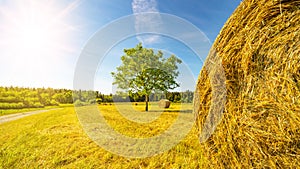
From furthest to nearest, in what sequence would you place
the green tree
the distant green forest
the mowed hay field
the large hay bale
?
1. the distant green forest
2. the green tree
3. the mowed hay field
4. the large hay bale

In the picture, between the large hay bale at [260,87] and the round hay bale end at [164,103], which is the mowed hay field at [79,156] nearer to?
the large hay bale at [260,87]

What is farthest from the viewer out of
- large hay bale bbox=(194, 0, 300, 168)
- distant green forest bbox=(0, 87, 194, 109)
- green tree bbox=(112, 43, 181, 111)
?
distant green forest bbox=(0, 87, 194, 109)

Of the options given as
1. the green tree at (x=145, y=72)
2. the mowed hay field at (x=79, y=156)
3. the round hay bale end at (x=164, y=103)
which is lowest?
the mowed hay field at (x=79, y=156)

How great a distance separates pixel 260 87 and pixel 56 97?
86.1 feet

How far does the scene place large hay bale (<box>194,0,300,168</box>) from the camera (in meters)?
1.96

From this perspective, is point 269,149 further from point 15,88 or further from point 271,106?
point 15,88

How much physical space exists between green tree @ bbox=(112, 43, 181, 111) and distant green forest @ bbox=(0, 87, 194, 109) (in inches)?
37.9

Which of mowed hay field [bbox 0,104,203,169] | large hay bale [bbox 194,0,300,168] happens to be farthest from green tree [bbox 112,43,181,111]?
large hay bale [bbox 194,0,300,168]

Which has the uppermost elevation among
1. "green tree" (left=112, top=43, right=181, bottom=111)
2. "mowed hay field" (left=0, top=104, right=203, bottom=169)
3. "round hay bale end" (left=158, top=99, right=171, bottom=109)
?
"green tree" (left=112, top=43, right=181, bottom=111)

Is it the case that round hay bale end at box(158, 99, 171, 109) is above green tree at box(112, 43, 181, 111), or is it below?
below

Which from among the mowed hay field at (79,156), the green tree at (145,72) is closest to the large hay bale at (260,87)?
the mowed hay field at (79,156)

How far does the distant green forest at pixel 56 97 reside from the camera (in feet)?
55.1

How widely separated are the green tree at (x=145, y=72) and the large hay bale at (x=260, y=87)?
12.5 m

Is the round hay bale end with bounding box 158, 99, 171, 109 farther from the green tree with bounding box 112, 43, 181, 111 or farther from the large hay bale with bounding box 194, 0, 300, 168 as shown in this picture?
the large hay bale with bounding box 194, 0, 300, 168
